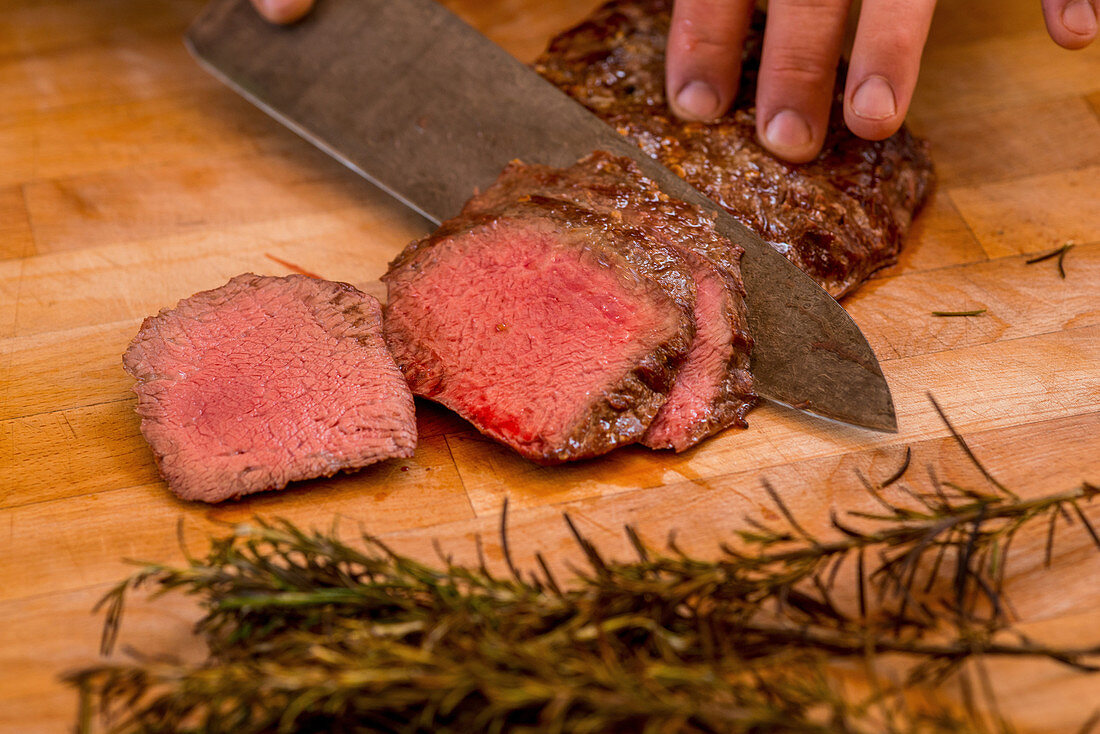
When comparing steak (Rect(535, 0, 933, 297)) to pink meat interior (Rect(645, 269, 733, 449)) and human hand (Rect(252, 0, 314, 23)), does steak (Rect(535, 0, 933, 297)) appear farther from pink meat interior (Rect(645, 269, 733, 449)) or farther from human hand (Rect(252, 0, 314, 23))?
human hand (Rect(252, 0, 314, 23))

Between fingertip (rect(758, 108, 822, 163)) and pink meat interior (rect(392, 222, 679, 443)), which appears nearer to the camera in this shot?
pink meat interior (rect(392, 222, 679, 443))

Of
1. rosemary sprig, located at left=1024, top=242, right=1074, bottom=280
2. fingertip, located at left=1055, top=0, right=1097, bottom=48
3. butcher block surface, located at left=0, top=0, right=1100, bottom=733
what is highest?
fingertip, located at left=1055, top=0, right=1097, bottom=48

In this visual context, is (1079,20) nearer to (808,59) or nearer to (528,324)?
(808,59)

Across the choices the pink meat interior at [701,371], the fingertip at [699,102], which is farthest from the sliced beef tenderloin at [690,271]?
the fingertip at [699,102]

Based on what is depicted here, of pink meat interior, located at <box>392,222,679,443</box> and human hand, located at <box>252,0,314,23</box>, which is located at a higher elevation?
human hand, located at <box>252,0,314,23</box>

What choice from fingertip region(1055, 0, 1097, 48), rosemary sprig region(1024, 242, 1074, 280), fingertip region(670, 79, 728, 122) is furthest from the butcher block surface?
Result: fingertip region(670, 79, 728, 122)
